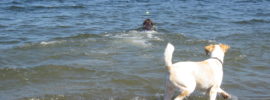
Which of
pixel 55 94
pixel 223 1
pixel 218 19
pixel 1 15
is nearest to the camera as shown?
pixel 55 94

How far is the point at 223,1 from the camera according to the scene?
23359 mm

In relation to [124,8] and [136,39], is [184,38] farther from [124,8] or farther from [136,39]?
[124,8]

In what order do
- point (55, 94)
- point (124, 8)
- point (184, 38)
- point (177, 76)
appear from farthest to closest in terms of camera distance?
point (124, 8), point (184, 38), point (55, 94), point (177, 76)

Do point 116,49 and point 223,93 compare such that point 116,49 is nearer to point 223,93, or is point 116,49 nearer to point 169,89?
point 223,93

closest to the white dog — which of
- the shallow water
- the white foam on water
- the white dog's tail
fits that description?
the white dog's tail

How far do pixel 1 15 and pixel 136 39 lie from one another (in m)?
8.24

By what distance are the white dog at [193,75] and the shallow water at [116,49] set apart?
957 millimetres

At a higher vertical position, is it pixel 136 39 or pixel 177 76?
pixel 177 76

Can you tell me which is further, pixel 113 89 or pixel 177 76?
pixel 113 89

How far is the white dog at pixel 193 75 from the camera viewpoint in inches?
218

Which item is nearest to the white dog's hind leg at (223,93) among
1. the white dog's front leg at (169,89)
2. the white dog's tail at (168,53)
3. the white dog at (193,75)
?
the white dog at (193,75)

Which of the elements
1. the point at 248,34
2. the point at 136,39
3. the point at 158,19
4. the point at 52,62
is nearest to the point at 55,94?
the point at 52,62

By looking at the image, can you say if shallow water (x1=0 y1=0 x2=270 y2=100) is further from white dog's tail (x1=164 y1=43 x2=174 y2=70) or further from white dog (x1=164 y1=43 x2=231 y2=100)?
white dog's tail (x1=164 y1=43 x2=174 y2=70)

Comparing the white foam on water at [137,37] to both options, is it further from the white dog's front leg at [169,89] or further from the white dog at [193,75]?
the white dog's front leg at [169,89]
